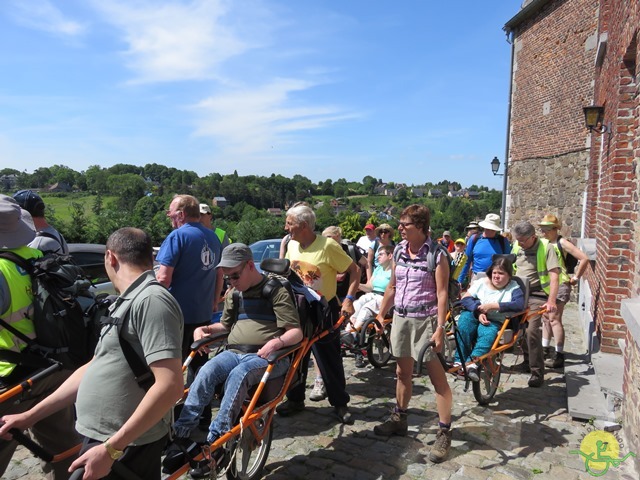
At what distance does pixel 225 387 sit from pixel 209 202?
52984 mm

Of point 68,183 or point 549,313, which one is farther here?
point 68,183

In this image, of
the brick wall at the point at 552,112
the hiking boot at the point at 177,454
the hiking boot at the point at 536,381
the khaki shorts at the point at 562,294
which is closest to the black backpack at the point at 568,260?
the khaki shorts at the point at 562,294

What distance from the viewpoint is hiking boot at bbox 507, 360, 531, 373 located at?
590cm

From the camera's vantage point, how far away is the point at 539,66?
1451 centimetres

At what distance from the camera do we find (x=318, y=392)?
4.93 m

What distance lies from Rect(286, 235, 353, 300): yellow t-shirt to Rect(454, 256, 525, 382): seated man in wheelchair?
1363 millimetres

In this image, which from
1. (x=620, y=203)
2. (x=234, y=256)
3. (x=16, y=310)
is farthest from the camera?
(x=620, y=203)

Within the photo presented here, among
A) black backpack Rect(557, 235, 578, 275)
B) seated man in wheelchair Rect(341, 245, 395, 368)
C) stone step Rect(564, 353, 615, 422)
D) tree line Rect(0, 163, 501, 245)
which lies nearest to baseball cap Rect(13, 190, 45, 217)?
seated man in wheelchair Rect(341, 245, 395, 368)

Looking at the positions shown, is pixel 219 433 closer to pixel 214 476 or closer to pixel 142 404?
pixel 214 476

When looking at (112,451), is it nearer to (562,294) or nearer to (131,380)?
(131,380)

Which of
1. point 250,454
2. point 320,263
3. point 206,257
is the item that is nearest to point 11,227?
point 206,257

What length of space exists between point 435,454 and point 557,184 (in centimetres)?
1175

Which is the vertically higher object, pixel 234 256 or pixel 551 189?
pixel 551 189

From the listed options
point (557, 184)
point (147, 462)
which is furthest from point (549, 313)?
point (557, 184)
